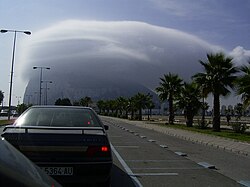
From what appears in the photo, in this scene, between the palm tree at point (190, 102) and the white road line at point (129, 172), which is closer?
the white road line at point (129, 172)

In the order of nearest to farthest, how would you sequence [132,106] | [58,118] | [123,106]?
[58,118]
[132,106]
[123,106]

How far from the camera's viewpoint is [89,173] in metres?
6.46

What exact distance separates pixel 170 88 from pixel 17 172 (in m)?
48.5

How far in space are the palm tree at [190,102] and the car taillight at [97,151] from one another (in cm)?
3517

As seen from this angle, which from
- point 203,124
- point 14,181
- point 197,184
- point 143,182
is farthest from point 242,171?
point 203,124

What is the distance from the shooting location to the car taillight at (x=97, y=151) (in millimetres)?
6520

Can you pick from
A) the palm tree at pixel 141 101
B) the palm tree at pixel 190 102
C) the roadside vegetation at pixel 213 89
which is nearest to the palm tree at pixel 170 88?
the roadside vegetation at pixel 213 89

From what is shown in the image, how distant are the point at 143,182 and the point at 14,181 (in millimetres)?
6620

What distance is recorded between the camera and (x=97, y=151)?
6.57m

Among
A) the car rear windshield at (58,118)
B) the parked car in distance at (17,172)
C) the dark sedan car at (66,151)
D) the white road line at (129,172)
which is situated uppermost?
the car rear windshield at (58,118)

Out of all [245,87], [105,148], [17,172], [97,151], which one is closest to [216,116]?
[245,87]

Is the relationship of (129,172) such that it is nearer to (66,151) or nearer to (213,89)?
(66,151)

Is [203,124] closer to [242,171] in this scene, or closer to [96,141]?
[242,171]

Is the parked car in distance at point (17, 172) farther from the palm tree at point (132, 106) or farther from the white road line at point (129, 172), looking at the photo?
the palm tree at point (132, 106)
